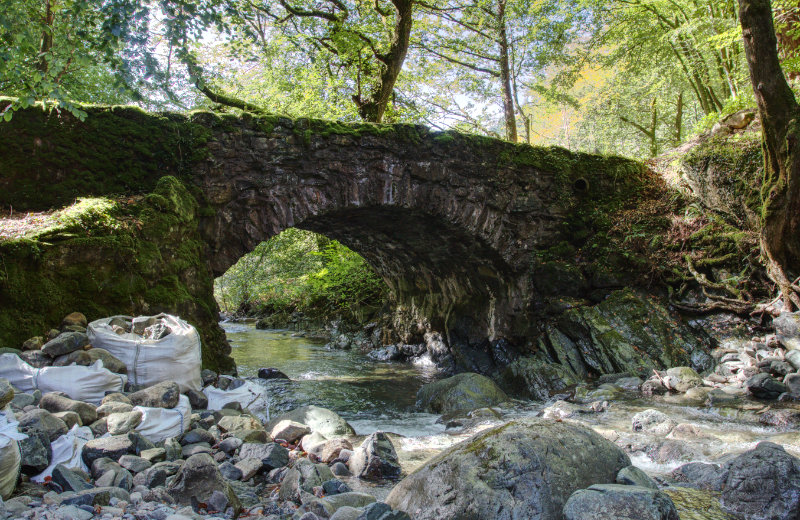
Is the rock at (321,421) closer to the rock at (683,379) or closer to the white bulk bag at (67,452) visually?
the white bulk bag at (67,452)

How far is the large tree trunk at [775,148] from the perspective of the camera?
6383 millimetres

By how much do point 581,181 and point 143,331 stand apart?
28.0 feet

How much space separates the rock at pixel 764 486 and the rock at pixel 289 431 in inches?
135

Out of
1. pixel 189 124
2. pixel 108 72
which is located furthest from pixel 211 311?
pixel 108 72

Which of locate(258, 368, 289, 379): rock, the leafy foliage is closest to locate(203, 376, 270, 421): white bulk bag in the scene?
locate(258, 368, 289, 379): rock

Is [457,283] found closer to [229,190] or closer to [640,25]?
[229,190]

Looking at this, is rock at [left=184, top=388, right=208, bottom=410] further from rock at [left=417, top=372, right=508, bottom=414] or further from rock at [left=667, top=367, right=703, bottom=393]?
rock at [left=667, top=367, right=703, bottom=393]

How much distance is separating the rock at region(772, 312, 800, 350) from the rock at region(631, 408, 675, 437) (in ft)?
9.44

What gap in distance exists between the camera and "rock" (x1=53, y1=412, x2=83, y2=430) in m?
3.12

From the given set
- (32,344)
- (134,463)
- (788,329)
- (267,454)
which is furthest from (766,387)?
(32,344)

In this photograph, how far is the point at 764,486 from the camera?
3053 mm

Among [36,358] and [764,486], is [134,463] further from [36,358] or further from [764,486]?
[764,486]

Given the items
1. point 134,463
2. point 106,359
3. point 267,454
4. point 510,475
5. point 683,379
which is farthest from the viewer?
point 683,379

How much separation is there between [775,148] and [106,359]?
350 inches
